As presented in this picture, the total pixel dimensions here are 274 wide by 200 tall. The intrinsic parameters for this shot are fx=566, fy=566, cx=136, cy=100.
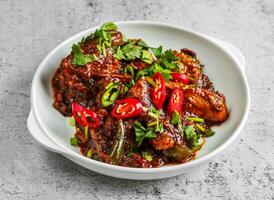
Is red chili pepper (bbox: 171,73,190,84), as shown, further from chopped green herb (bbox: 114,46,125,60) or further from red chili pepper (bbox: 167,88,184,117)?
chopped green herb (bbox: 114,46,125,60)

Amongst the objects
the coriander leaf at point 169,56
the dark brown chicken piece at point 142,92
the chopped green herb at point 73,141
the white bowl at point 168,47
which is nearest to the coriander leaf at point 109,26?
the white bowl at point 168,47

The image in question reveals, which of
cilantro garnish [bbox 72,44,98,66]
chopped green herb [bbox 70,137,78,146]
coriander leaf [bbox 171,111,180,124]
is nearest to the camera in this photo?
coriander leaf [bbox 171,111,180,124]

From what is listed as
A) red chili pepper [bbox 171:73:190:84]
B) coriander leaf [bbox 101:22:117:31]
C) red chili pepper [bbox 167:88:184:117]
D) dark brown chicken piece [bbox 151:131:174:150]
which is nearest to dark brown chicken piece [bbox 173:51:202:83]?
red chili pepper [bbox 171:73:190:84]

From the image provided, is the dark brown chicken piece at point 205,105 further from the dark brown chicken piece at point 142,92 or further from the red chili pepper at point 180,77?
the dark brown chicken piece at point 142,92

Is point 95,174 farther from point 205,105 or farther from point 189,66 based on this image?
point 189,66

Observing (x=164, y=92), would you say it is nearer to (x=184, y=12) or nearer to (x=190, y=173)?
(x=190, y=173)

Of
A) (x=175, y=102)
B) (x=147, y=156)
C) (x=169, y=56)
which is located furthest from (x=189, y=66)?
(x=147, y=156)
